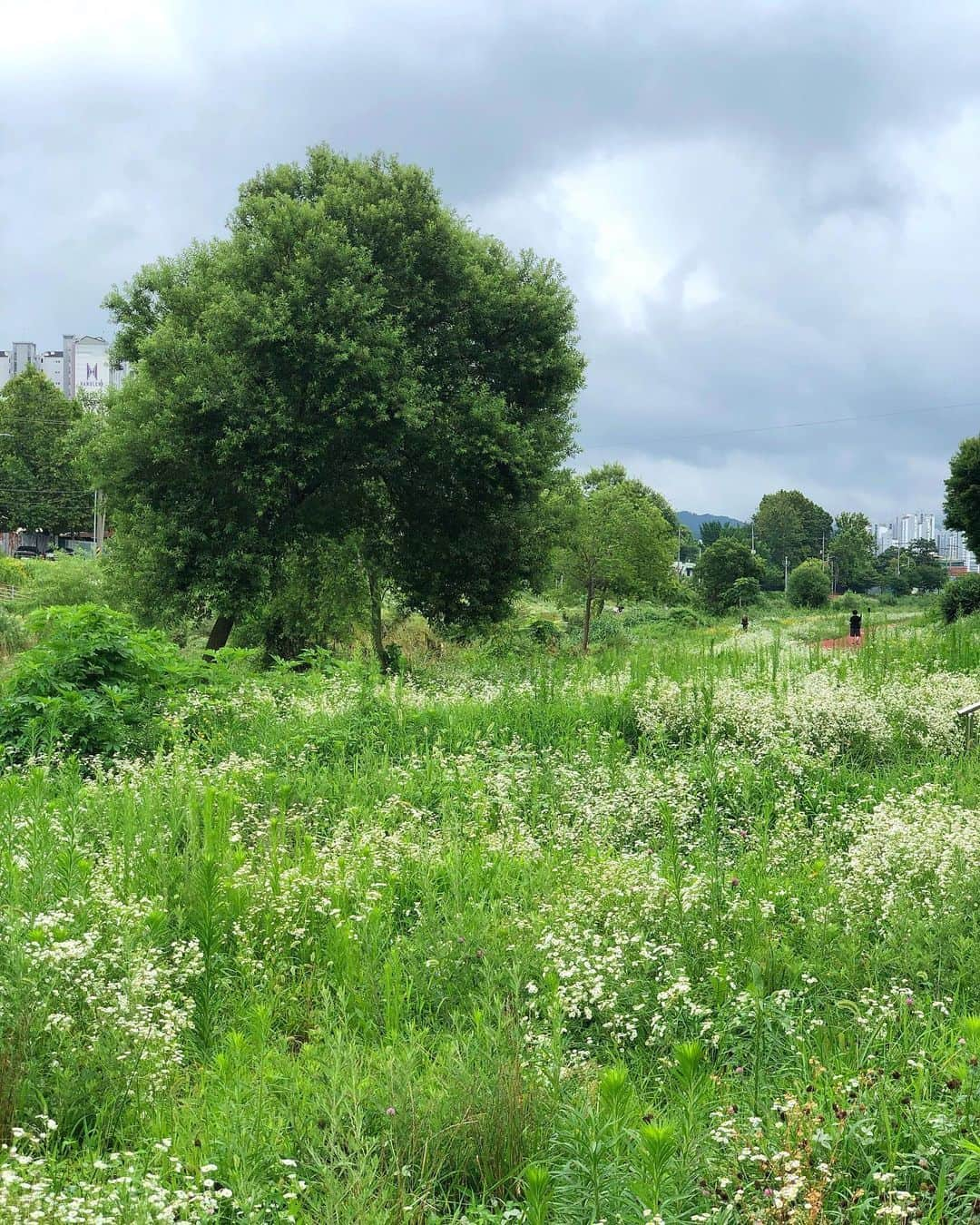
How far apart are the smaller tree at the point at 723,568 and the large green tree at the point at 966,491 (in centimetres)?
2714

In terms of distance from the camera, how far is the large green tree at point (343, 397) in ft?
55.8

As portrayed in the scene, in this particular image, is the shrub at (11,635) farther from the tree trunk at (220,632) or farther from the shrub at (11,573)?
the shrub at (11,573)

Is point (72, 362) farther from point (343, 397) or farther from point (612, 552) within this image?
point (343, 397)

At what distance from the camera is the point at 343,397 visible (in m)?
16.9

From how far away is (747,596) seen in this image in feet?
224

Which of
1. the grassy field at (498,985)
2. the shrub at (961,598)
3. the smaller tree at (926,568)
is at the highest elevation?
the smaller tree at (926,568)

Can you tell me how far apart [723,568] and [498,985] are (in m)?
69.2

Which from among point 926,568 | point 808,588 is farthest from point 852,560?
point 808,588

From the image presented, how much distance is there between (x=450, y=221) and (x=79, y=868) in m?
16.9

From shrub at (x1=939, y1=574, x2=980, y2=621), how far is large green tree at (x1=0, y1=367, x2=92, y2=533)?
5315cm

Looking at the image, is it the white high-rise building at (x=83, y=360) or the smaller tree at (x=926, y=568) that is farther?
the white high-rise building at (x=83, y=360)

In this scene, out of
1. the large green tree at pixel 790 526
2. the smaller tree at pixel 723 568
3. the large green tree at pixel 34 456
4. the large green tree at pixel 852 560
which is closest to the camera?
the large green tree at pixel 34 456

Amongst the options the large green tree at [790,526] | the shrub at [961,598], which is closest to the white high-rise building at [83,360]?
the large green tree at [790,526]

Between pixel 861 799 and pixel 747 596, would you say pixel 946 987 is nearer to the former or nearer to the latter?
pixel 861 799
